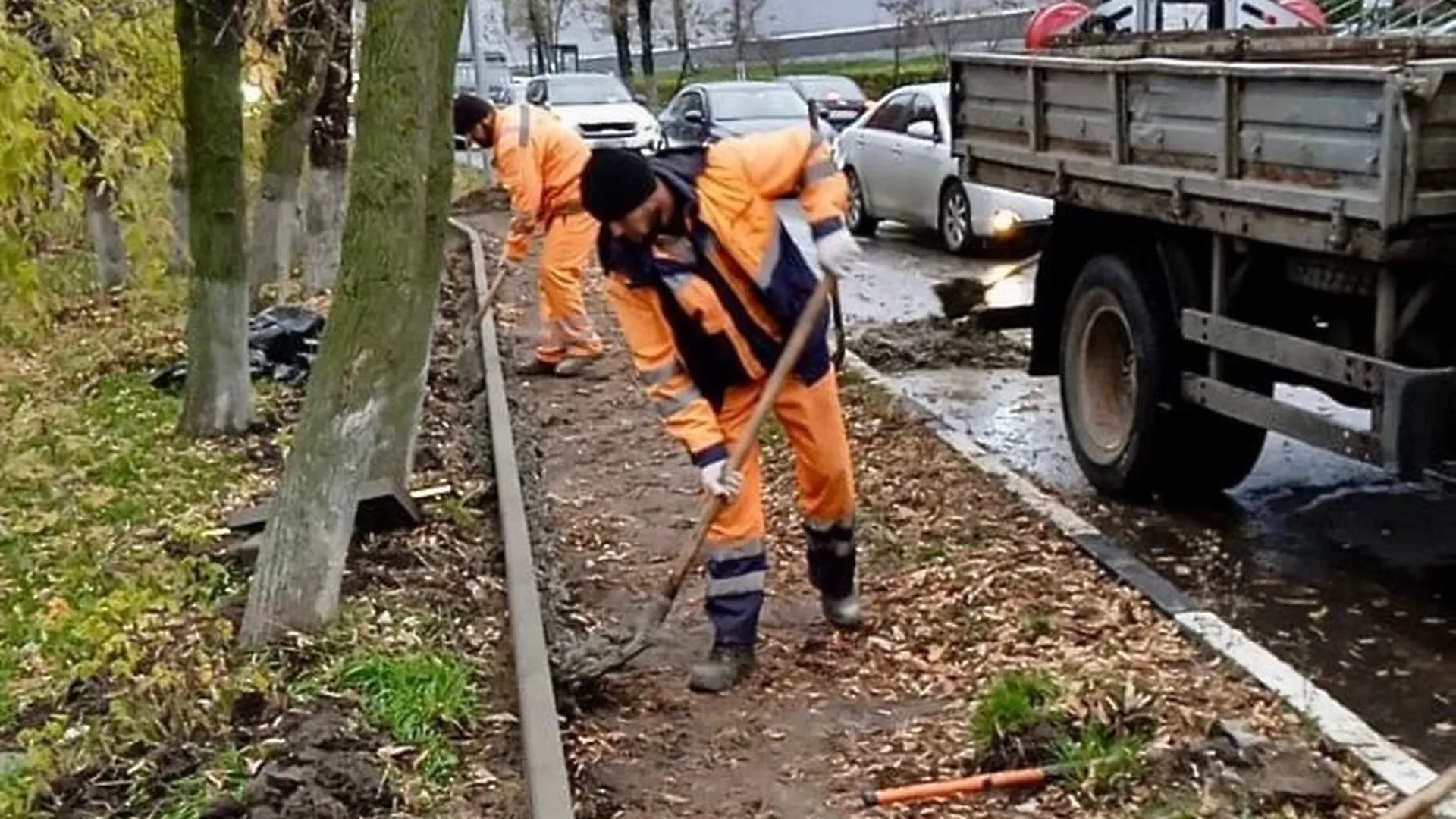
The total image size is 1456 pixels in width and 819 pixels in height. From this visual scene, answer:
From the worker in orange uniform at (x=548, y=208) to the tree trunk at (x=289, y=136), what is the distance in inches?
71.7

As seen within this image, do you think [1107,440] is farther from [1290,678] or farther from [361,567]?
[361,567]

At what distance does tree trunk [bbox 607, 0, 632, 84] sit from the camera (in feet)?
156

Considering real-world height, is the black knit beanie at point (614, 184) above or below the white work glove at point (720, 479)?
above

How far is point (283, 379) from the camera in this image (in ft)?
35.8

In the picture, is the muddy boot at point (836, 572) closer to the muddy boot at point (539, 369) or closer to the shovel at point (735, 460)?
the shovel at point (735, 460)

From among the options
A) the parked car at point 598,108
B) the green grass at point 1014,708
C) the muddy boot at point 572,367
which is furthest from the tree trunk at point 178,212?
the parked car at point 598,108

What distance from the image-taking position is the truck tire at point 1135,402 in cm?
741

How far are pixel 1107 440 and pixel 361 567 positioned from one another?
125 inches

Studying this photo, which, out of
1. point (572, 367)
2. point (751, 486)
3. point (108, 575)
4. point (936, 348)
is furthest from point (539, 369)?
point (751, 486)

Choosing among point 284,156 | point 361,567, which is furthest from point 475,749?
point 284,156

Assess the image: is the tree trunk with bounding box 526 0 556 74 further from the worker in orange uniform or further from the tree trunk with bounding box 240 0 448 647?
the tree trunk with bounding box 240 0 448 647

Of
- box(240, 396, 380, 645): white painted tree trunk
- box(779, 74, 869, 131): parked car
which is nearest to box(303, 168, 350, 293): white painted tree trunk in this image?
box(240, 396, 380, 645): white painted tree trunk

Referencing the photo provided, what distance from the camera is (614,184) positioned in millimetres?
5391

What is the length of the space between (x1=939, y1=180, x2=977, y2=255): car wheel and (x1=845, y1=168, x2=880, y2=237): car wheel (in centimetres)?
172
